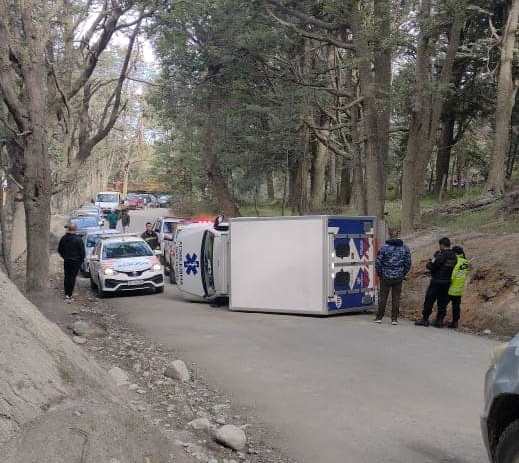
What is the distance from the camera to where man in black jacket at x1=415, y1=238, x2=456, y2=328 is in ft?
40.6

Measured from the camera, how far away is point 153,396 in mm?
7914

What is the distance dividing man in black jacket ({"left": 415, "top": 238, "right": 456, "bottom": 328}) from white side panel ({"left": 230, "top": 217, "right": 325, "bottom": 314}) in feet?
7.82

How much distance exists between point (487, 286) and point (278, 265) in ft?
14.2

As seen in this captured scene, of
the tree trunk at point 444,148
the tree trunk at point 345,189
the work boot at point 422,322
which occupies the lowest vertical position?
the work boot at point 422,322

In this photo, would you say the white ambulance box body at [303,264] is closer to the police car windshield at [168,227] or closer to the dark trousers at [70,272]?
the dark trousers at [70,272]

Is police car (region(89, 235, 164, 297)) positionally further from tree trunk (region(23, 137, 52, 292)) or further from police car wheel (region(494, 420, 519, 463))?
police car wheel (region(494, 420, 519, 463))

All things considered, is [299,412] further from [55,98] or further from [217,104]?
[217,104]

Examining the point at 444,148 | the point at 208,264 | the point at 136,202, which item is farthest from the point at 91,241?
the point at 136,202

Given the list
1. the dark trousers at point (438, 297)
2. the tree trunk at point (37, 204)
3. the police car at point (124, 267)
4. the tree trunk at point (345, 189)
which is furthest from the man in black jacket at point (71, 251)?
the tree trunk at point (345, 189)

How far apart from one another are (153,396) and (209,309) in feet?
25.9

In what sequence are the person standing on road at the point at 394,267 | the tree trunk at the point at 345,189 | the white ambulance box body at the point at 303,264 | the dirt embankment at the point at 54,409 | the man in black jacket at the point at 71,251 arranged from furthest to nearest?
the tree trunk at the point at 345,189
the man in black jacket at the point at 71,251
the white ambulance box body at the point at 303,264
the person standing on road at the point at 394,267
the dirt embankment at the point at 54,409

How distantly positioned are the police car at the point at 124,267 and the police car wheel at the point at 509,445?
15.1m

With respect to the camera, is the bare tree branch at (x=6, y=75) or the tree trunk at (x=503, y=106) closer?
the bare tree branch at (x=6, y=75)

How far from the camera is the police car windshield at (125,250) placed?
63.1 ft
